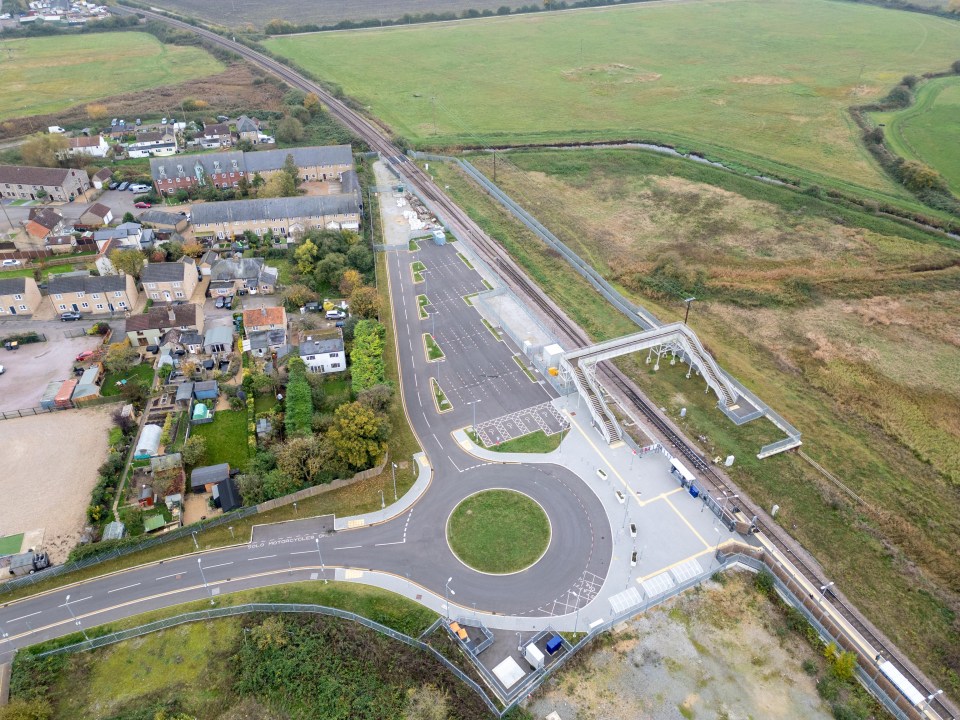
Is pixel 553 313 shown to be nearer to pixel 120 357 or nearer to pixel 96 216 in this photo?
pixel 120 357

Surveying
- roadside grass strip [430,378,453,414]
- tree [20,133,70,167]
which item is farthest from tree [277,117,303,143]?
roadside grass strip [430,378,453,414]

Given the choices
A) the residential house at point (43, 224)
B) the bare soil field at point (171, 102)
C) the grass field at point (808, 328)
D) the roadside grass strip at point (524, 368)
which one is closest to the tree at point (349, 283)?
the roadside grass strip at point (524, 368)

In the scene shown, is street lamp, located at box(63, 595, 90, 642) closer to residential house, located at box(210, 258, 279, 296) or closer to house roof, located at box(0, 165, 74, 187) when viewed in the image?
residential house, located at box(210, 258, 279, 296)

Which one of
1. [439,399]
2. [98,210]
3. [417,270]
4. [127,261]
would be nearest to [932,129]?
[417,270]

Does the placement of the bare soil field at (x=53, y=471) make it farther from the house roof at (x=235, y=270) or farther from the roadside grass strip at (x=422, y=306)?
the roadside grass strip at (x=422, y=306)

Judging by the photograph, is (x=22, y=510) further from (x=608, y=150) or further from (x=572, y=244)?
(x=608, y=150)

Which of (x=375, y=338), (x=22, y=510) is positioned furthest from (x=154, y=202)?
(x=22, y=510)
